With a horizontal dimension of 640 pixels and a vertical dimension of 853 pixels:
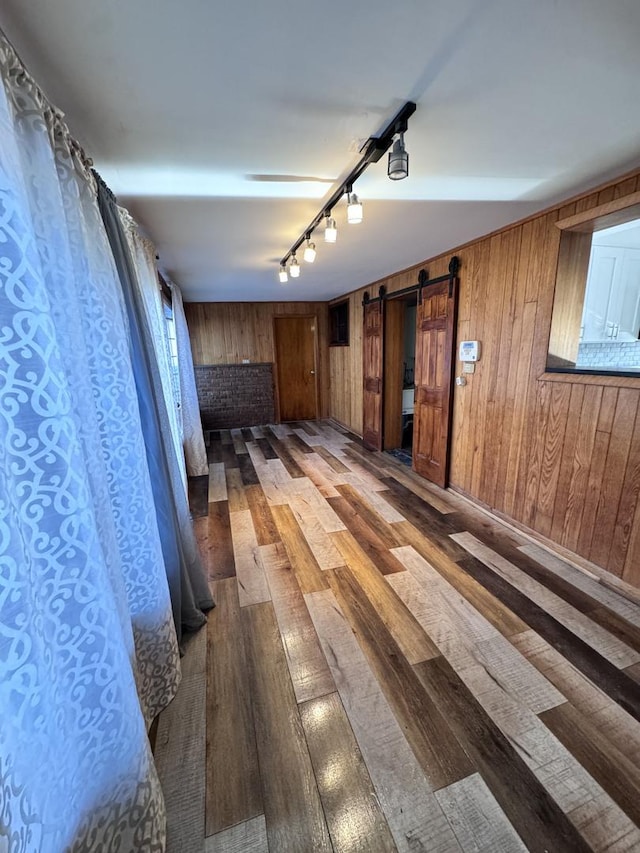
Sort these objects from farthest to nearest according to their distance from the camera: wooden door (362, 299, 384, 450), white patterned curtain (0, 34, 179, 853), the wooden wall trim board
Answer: wooden door (362, 299, 384, 450) < the wooden wall trim board < white patterned curtain (0, 34, 179, 853)

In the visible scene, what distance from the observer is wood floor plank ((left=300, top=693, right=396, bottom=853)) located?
1011 millimetres

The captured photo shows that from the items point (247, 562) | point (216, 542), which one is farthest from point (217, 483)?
point (247, 562)

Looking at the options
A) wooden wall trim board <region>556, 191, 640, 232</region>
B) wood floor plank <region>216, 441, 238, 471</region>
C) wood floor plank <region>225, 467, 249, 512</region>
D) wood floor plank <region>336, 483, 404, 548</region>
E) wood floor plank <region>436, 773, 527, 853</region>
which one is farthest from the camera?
wood floor plank <region>216, 441, 238, 471</region>

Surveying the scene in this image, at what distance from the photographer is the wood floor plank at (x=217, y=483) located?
11.0ft

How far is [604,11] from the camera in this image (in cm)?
86

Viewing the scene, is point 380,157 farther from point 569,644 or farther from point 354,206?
point 569,644

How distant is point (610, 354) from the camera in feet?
9.80

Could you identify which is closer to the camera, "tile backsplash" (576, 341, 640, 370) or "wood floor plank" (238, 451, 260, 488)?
"tile backsplash" (576, 341, 640, 370)

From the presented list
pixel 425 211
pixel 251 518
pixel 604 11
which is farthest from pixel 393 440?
pixel 604 11

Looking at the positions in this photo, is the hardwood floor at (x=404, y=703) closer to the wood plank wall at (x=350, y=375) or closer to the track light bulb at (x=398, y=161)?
the track light bulb at (x=398, y=161)

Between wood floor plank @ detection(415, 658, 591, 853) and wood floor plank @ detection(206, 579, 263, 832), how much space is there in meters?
0.75

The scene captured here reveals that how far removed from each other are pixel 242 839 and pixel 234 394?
5549 mm

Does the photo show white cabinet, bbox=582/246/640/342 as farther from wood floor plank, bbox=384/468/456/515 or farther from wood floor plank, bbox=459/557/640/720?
wood floor plank, bbox=459/557/640/720

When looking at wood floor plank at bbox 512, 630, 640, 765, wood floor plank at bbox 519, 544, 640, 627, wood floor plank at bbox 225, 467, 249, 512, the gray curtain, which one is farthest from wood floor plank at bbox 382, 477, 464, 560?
the gray curtain
